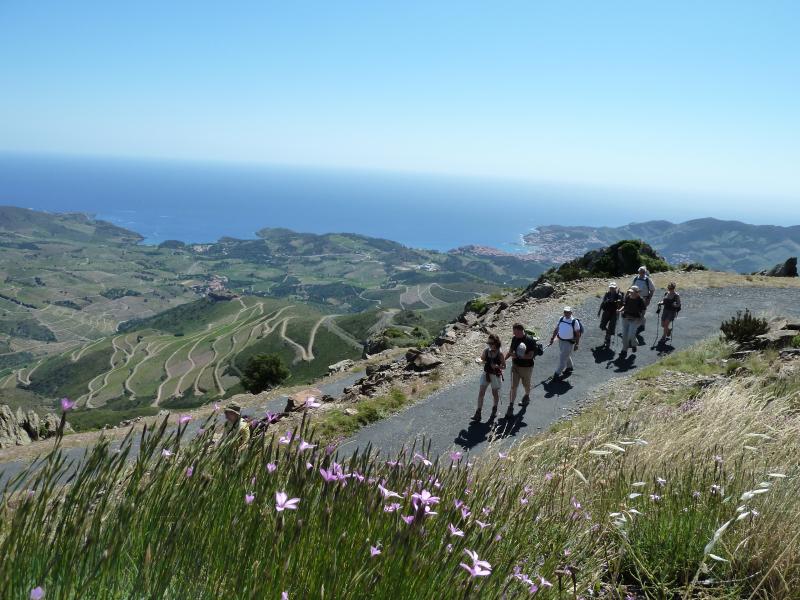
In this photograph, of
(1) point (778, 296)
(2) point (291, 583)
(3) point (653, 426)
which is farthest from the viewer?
(1) point (778, 296)

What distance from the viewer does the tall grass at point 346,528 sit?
1556mm

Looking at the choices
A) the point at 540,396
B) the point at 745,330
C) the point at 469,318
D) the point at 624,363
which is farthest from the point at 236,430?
the point at 469,318

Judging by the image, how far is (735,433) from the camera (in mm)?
4164

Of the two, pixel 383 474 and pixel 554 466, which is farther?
pixel 554 466

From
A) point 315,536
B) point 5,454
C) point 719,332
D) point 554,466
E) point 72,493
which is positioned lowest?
point 5,454

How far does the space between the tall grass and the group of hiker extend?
27.2ft

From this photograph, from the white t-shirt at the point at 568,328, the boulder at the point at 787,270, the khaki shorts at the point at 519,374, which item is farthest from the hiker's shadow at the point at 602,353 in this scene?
the boulder at the point at 787,270

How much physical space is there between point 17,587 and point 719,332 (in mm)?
22970

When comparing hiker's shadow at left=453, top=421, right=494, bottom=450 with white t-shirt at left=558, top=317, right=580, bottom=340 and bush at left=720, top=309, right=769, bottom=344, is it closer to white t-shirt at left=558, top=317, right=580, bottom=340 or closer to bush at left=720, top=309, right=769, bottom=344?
white t-shirt at left=558, top=317, right=580, bottom=340

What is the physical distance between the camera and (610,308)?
57.9 ft

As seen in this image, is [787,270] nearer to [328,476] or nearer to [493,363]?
[493,363]

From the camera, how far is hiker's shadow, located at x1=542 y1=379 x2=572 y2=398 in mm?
14673

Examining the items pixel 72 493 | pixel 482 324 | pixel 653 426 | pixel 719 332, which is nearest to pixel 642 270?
pixel 719 332

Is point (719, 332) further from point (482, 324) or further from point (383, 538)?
point (383, 538)
